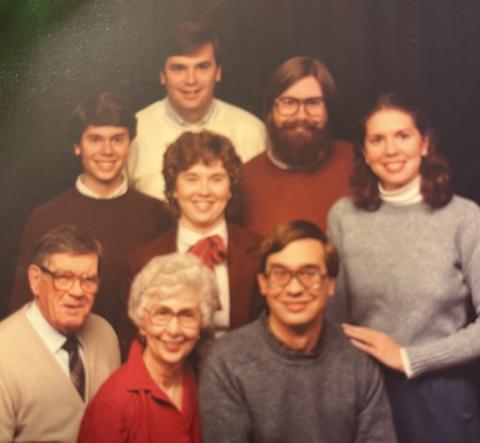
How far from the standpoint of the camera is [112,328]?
2.61m

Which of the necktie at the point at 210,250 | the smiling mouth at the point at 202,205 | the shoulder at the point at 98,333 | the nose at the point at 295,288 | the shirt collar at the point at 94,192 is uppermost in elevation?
the shirt collar at the point at 94,192

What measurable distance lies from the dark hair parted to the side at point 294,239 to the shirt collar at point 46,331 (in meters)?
0.68

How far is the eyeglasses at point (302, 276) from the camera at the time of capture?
8.27ft

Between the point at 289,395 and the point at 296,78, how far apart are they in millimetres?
1009

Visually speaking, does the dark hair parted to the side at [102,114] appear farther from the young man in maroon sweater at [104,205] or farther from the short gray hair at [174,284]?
the short gray hair at [174,284]

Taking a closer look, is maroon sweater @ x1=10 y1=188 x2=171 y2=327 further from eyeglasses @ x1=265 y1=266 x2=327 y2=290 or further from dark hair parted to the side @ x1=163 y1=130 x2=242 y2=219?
eyeglasses @ x1=265 y1=266 x2=327 y2=290

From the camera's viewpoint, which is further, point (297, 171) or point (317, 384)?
point (297, 171)

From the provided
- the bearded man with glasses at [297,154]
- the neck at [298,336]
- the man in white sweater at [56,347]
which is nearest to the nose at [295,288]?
the neck at [298,336]

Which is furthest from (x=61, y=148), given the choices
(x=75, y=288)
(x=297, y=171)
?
(x=297, y=171)

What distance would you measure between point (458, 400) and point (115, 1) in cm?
171

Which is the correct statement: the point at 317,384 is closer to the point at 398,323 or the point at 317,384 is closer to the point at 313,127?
the point at 398,323

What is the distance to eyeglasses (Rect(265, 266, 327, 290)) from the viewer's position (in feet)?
8.27

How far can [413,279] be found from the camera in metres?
2.52

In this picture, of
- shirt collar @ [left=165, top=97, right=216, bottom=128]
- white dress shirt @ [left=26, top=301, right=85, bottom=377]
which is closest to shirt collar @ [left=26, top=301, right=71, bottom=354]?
white dress shirt @ [left=26, top=301, right=85, bottom=377]
